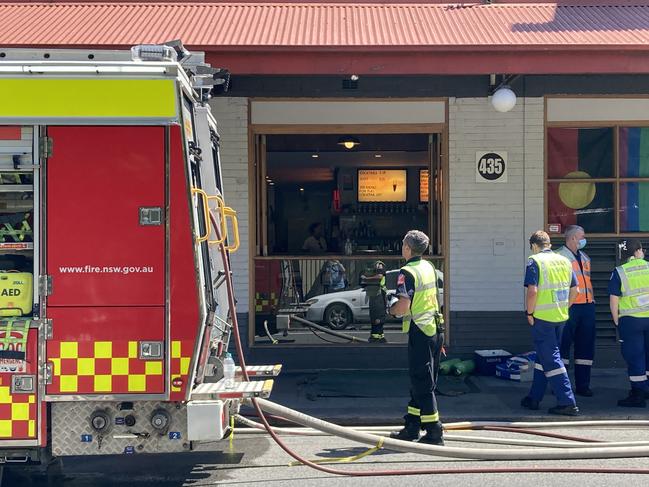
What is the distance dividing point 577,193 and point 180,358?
668cm

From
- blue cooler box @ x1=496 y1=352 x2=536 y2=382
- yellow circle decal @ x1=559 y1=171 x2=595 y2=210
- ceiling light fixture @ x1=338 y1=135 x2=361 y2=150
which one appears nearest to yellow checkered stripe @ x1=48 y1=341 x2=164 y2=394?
blue cooler box @ x1=496 y1=352 x2=536 y2=382

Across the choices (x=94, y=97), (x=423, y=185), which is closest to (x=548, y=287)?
(x=94, y=97)

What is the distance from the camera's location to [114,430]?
539 cm

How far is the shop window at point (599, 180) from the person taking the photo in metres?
10.3

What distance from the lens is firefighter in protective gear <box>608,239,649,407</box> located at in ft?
26.4

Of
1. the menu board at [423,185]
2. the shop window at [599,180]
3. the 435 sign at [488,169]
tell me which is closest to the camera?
the 435 sign at [488,169]

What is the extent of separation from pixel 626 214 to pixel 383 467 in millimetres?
5701

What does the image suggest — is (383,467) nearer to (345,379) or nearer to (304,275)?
(345,379)

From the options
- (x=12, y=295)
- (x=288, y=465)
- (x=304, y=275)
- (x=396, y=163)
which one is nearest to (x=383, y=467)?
(x=288, y=465)

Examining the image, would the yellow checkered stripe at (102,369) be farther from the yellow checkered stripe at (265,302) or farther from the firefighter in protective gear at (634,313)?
the firefighter in protective gear at (634,313)

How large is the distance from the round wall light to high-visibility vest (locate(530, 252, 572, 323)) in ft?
7.89

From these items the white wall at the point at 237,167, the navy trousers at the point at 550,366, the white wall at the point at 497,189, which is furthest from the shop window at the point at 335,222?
the navy trousers at the point at 550,366

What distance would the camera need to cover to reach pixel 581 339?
8789mm

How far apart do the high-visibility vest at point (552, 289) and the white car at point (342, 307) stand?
2348mm
